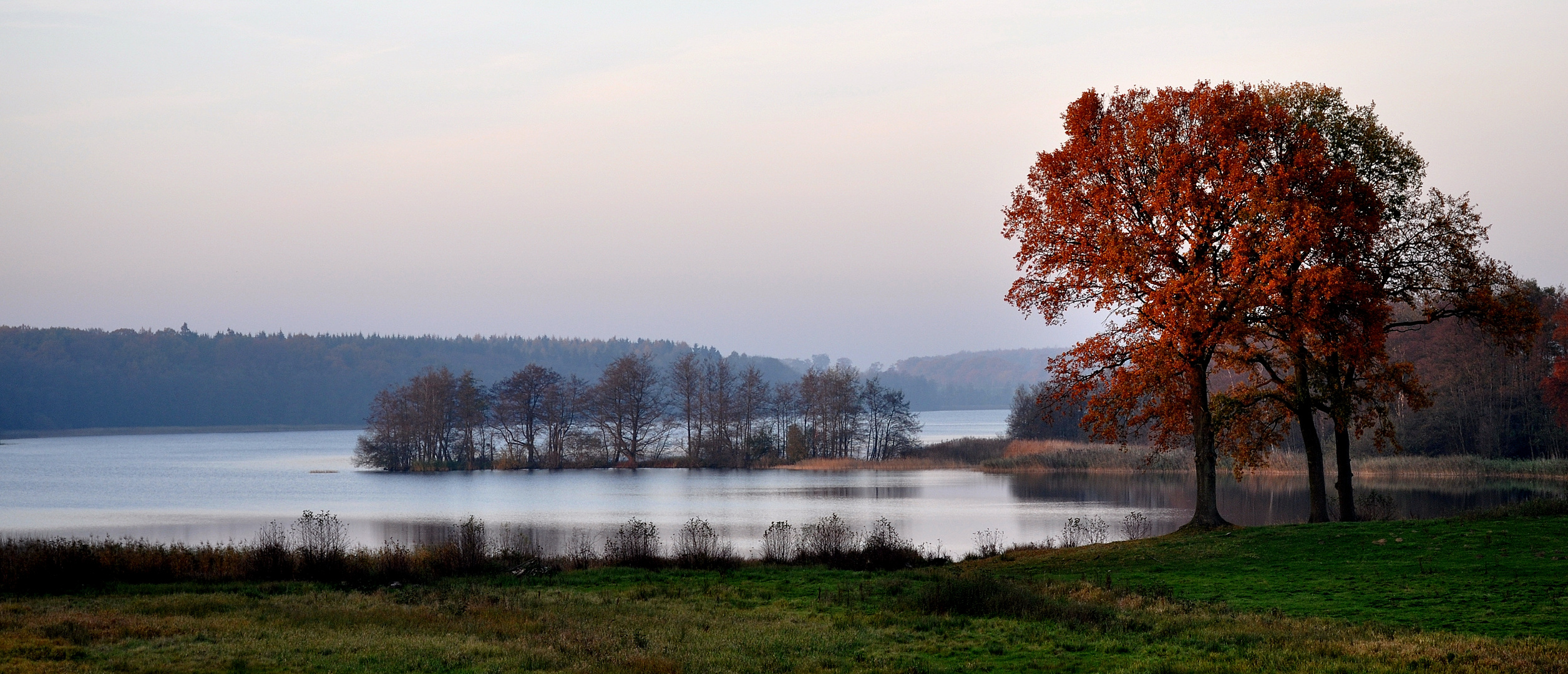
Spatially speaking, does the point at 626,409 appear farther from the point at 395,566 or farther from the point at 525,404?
the point at 395,566

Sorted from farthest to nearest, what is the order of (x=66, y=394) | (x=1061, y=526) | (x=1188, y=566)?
1. (x=66, y=394)
2. (x=1061, y=526)
3. (x=1188, y=566)

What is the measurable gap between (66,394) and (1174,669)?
18030 cm

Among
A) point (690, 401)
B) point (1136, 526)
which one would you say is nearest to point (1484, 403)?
point (1136, 526)

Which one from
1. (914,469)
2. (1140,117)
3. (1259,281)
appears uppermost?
(1140,117)

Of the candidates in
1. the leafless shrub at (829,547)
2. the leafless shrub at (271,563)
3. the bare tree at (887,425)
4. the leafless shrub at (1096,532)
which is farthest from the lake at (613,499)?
the leafless shrub at (271,563)

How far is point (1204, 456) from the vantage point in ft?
78.5

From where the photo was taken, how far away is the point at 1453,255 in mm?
23781

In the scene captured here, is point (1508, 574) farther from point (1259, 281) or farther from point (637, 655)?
point (637, 655)

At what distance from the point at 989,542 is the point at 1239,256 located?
10796 mm

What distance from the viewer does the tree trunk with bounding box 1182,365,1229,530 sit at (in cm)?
2350

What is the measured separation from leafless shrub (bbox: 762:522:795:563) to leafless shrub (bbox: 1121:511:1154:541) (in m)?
8.77

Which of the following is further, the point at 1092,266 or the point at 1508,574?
the point at 1092,266

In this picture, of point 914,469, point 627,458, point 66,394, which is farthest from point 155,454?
point 66,394

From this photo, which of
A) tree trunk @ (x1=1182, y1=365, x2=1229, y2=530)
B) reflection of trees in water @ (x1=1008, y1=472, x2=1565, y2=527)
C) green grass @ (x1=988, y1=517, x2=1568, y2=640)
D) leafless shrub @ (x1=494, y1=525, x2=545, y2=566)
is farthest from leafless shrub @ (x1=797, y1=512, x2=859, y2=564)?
reflection of trees in water @ (x1=1008, y1=472, x2=1565, y2=527)
